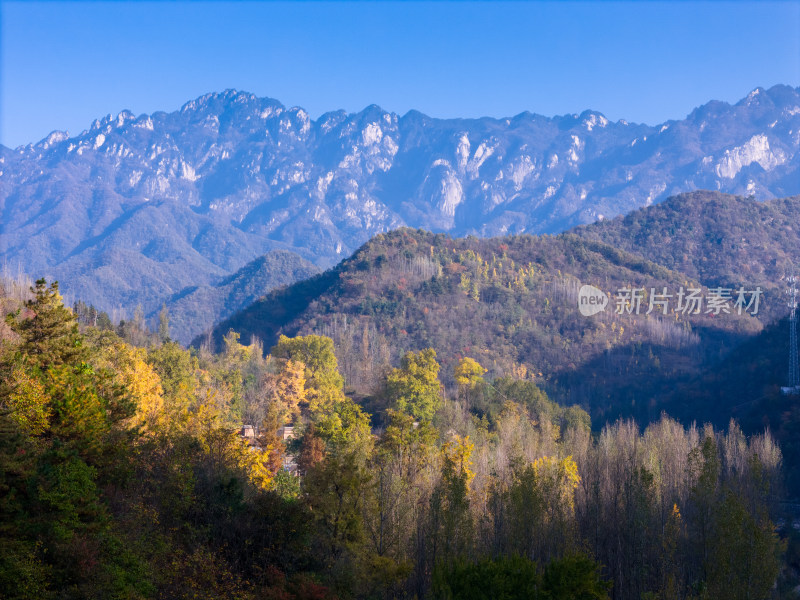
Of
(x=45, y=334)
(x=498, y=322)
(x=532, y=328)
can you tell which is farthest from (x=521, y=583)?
(x=532, y=328)

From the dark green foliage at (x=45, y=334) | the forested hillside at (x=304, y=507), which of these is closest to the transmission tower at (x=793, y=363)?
the forested hillside at (x=304, y=507)

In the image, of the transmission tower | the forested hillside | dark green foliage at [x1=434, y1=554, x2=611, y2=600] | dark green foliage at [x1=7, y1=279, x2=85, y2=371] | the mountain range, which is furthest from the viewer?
the mountain range

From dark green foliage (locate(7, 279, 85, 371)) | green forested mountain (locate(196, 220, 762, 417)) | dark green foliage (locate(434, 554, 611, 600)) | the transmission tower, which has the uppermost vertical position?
green forested mountain (locate(196, 220, 762, 417))

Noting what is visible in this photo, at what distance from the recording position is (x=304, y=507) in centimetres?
3133

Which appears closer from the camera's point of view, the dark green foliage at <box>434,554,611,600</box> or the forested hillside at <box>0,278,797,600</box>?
the forested hillside at <box>0,278,797,600</box>

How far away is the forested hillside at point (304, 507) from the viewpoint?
2248 centimetres

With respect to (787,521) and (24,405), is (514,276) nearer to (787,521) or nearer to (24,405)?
(787,521)

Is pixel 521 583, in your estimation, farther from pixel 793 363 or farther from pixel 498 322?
pixel 498 322

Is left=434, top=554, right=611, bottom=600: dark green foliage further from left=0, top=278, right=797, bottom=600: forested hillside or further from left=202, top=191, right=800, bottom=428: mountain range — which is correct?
left=202, top=191, right=800, bottom=428: mountain range

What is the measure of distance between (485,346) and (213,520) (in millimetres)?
125977

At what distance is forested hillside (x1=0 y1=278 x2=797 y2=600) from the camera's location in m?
22.5

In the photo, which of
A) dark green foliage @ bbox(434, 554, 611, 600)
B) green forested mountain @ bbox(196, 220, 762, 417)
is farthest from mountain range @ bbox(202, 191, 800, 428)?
dark green foliage @ bbox(434, 554, 611, 600)

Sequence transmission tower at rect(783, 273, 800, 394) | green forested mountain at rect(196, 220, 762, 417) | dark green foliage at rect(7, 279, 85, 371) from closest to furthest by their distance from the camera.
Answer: dark green foliage at rect(7, 279, 85, 371), transmission tower at rect(783, 273, 800, 394), green forested mountain at rect(196, 220, 762, 417)

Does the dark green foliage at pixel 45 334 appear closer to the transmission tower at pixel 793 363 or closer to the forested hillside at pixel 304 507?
the forested hillside at pixel 304 507
